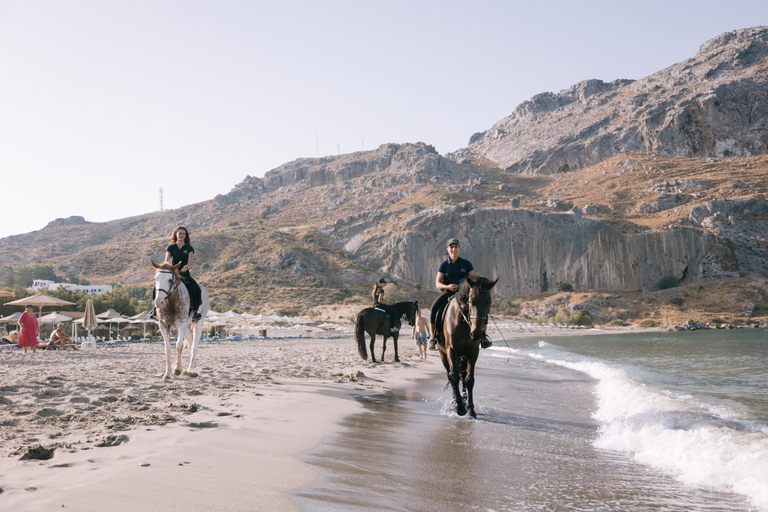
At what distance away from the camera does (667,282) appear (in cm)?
9056

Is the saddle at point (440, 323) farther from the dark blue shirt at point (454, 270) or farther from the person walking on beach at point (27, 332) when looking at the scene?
the person walking on beach at point (27, 332)

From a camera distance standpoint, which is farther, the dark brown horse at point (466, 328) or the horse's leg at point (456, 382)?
the horse's leg at point (456, 382)

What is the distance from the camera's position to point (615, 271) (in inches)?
3698

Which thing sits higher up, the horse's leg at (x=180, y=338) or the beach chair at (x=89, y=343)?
the horse's leg at (x=180, y=338)

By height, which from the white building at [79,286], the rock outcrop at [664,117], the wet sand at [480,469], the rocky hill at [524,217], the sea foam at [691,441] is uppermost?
the rock outcrop at [664,117]

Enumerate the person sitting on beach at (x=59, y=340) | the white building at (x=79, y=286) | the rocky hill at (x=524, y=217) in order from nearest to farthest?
the person sitting on beach at (x=59, y=340) → the white building at (x=79, y=286) → the rocky hill at (x=524, y=217)

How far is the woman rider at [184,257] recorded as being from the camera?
35.9 feet

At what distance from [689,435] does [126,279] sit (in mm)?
99108

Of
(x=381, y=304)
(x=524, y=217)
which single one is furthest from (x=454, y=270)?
(x=524, y=217)

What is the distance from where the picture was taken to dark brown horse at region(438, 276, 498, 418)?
7.51 meters

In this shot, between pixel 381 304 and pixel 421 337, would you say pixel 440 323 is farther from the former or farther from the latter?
pixel 421 337

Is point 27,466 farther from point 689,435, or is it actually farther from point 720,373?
point 720,373

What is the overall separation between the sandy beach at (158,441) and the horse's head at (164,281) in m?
1.59

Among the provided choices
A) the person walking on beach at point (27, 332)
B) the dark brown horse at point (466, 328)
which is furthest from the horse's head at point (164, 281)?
the person walking on beach at point (27, 332)
